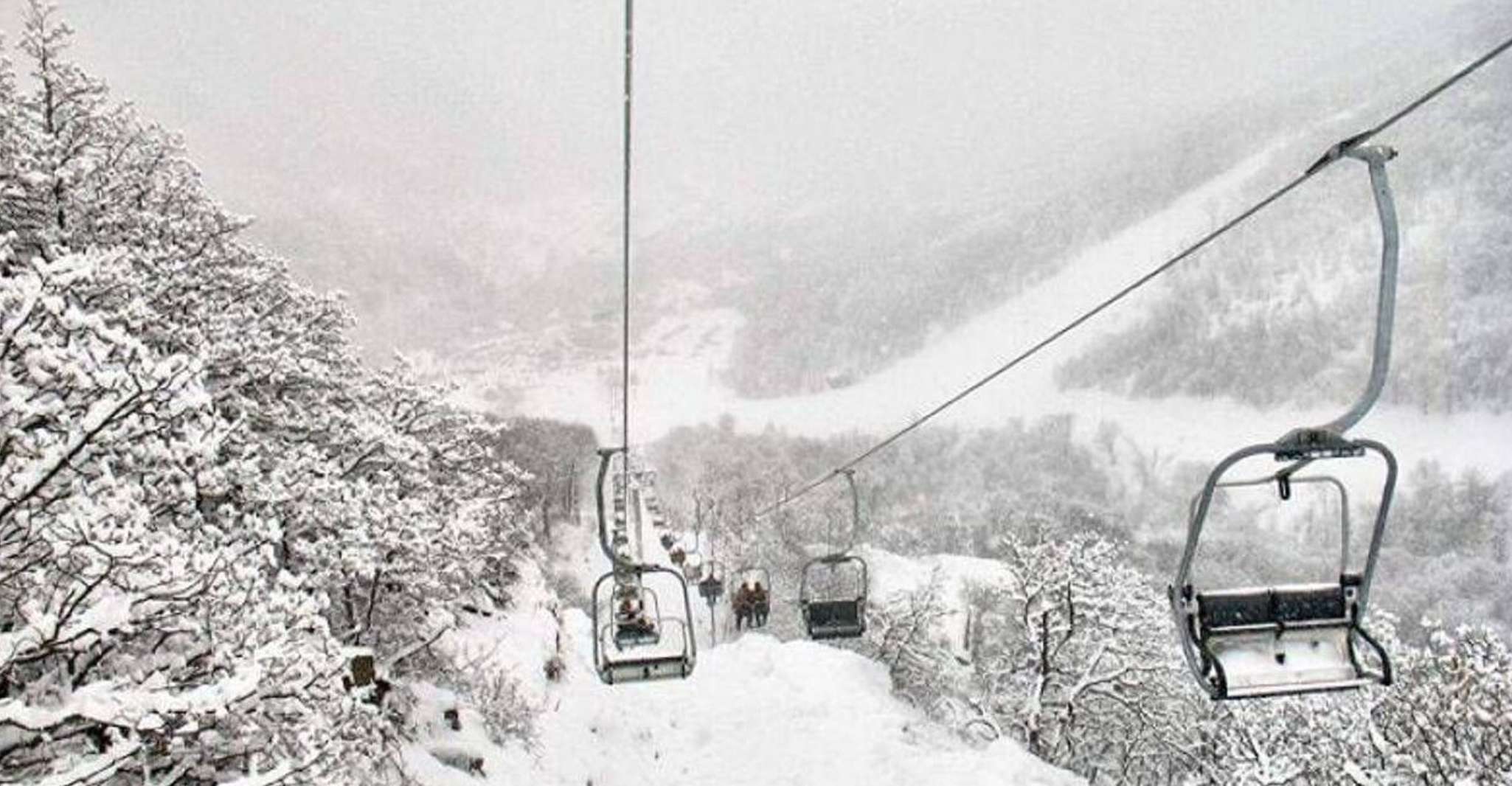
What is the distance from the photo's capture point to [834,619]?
62.0ft

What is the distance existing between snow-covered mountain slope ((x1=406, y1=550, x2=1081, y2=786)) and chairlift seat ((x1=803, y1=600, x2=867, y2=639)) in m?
8.73

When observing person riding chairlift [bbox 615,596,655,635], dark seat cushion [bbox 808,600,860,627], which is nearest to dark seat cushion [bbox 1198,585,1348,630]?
person riding chairlift [bbox 615,596,655,635]

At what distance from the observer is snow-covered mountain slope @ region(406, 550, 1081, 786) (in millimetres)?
25359

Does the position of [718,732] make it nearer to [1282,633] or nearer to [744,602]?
[744,602]

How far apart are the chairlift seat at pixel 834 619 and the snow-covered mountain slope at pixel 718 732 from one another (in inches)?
344

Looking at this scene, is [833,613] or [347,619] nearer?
[833,613]

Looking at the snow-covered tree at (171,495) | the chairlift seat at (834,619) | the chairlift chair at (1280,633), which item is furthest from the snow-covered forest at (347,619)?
the chairlift chair at (1280,633)

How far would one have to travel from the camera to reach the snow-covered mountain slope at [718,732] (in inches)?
998

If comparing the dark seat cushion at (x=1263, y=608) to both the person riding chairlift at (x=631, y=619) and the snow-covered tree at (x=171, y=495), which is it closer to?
the snow-covered tree at (x=171, y=495)

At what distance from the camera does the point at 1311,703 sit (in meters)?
33.6

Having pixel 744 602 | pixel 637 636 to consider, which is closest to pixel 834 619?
pixel 637 636

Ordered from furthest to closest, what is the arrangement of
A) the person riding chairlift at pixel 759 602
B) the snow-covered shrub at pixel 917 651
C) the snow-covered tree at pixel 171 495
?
the snow-covered shrub at pixel 917 651 < the person riding chairlift at pixel 759 602 < the snow-covered tree at pixel 171 495

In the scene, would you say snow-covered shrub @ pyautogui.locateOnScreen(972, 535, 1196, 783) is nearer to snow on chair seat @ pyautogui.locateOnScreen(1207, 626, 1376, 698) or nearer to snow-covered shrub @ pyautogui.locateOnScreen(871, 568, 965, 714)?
snow-covered shrub @ pyautogui.locateOnScreen(871, 568, 965, 714)

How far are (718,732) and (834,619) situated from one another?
15707 millimetres
